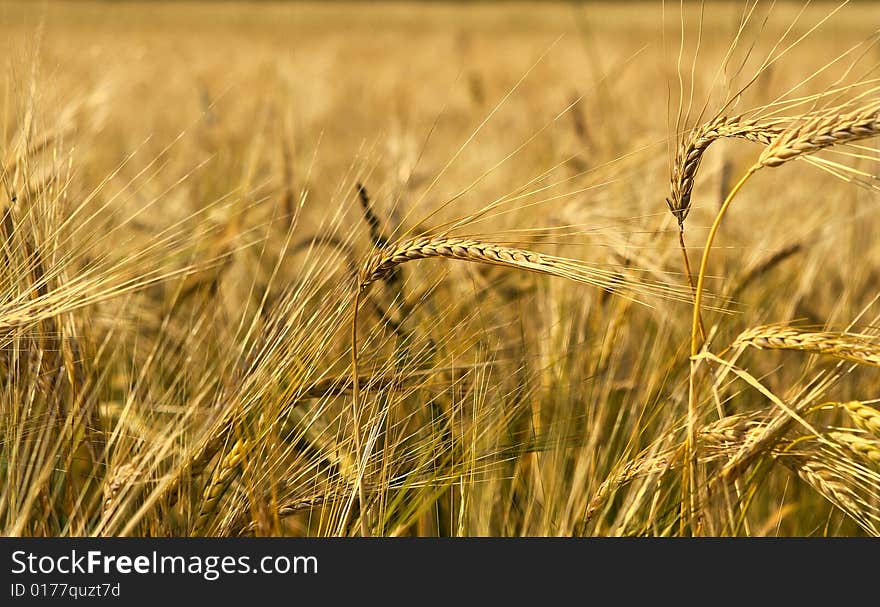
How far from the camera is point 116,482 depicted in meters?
0.94

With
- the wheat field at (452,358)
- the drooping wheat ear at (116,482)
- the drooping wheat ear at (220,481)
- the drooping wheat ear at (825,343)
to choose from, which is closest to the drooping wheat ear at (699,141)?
the wheat field at (452,358)

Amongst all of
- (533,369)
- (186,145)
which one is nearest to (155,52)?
(186,145)

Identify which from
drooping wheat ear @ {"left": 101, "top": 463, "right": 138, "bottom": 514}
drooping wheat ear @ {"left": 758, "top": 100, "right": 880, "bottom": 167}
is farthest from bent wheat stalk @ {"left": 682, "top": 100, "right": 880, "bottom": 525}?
drooping wheat ear @ {"left": 101, "top": 463, "right": 138, "bottom": 514}

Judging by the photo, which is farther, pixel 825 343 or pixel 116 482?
pixel 116 482

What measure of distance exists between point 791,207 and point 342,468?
1855 mm

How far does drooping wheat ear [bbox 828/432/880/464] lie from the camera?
79 centimetres

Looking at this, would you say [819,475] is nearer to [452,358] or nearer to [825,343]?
[825,343]

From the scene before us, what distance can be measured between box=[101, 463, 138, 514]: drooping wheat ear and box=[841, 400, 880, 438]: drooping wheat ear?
0.72 m

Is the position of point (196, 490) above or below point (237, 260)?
below

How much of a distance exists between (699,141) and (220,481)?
611 mm

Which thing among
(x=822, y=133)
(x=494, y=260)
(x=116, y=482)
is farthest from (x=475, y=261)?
(x=116, y=482)

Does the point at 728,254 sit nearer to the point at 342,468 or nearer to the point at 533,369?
the point at 533,369

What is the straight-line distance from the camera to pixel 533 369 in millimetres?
1298

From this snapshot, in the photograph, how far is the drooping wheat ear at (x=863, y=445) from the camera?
2.60 ft
